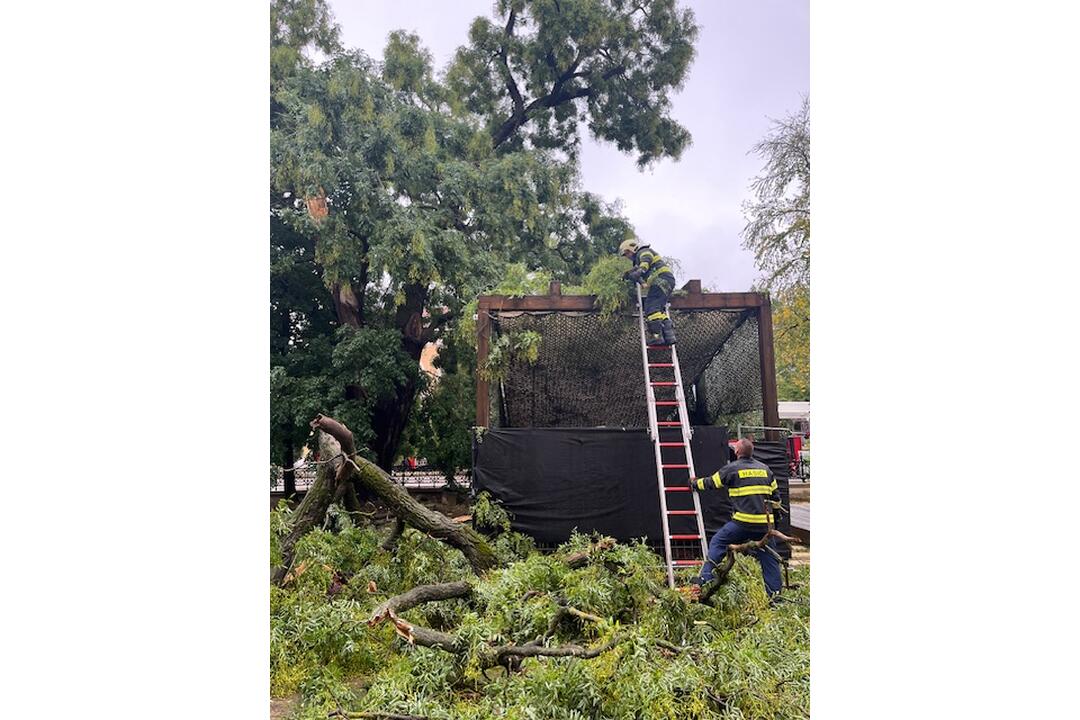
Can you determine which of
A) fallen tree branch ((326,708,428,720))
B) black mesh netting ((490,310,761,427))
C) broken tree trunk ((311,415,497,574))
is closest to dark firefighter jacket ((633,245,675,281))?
black mesh netting ((490,310,761,427))

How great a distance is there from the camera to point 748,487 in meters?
2.81

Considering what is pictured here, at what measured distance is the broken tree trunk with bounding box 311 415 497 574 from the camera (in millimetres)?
3027

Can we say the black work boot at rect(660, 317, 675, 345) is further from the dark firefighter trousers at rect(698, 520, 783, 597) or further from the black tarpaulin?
the dark firefighter trousers at rect(698, 520, 783, 597)

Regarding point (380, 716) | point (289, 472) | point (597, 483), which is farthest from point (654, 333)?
point (380, 716)

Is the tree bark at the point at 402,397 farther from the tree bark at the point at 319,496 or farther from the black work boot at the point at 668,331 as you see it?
the black work boot at the point at 668,331

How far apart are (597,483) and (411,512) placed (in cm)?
91

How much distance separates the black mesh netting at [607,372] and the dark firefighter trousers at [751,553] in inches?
23.0

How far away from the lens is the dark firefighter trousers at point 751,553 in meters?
2.71

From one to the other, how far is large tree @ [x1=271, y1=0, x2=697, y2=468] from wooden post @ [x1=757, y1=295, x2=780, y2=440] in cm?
77

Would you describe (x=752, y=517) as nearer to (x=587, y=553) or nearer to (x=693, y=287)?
(x=587, y=553)
